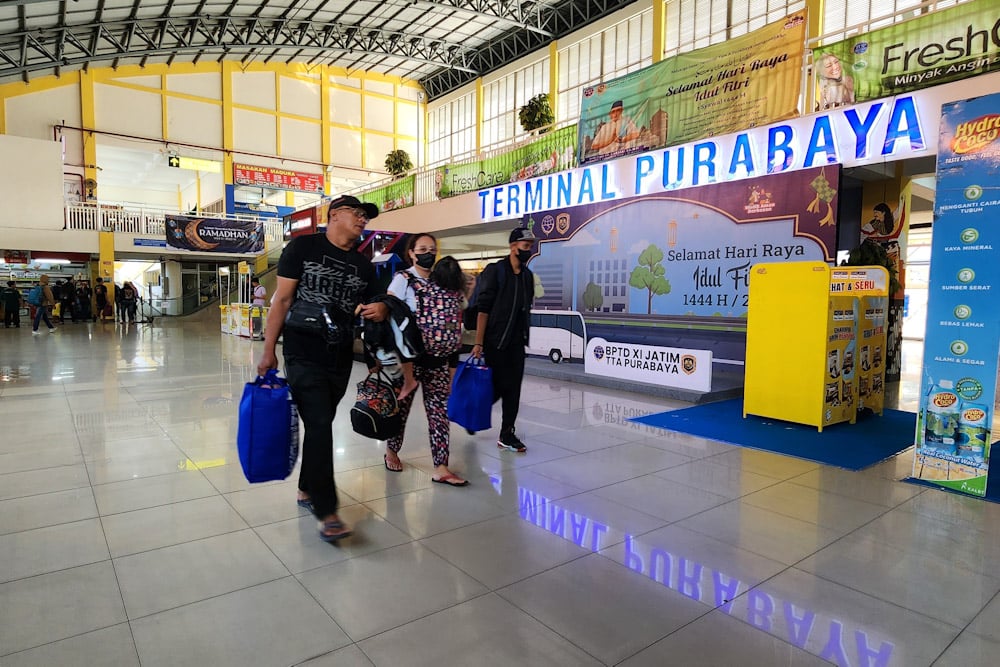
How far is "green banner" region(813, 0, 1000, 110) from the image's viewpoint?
5.91 meters

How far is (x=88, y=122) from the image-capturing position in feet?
68.6

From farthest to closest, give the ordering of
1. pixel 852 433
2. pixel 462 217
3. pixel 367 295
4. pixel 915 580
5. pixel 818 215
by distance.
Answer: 1. pixel 462 217
2. pixel 818 215
3. pixel 852 433
4. pixel 367 295
5. pixel 915 580

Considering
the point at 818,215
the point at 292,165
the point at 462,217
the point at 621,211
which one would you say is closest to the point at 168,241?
the point at 292,165

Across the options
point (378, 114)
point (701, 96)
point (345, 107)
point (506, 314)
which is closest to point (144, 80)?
point (345, 107)

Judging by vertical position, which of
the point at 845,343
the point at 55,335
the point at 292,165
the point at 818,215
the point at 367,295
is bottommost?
the point at 55,335

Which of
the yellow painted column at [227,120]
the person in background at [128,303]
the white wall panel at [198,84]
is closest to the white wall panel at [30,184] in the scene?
the person in background at [128,303]

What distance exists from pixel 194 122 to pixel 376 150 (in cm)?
741

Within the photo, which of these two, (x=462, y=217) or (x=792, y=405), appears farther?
(x=462, y=217)

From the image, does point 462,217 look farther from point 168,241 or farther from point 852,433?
point 168,241

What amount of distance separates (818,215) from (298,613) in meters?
6.96

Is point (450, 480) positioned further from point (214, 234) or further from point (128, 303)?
point (214, 234)

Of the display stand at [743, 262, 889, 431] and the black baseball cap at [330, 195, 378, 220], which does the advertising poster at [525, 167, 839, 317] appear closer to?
the display stand at [743, 262, 889, 431]

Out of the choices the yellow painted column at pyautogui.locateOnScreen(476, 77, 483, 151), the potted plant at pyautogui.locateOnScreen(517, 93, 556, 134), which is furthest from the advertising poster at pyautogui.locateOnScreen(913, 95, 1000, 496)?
the yellow painted column at pyautogui.locateOnScreen(476, 77, 483, 151)

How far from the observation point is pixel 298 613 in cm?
205
